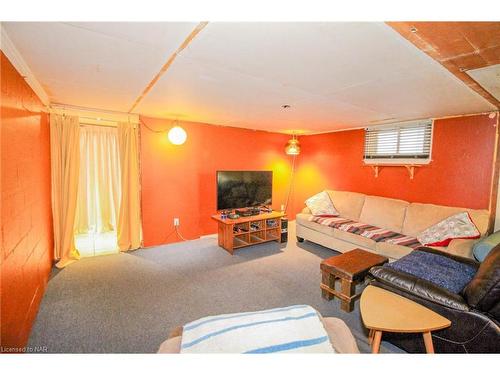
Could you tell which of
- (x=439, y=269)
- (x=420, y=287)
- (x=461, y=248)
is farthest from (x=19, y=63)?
(x=461, y=248)

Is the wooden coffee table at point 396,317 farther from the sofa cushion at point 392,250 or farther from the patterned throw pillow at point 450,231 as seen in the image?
the patterned throw pillow at point 450,231

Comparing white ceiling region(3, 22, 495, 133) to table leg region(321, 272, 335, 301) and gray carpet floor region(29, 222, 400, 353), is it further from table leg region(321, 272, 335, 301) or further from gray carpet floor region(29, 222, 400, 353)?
gray carpet floor region(29, 222, 400, 353)

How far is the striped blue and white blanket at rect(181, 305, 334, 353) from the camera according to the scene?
2.80 feet

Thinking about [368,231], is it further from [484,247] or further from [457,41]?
[457,41]

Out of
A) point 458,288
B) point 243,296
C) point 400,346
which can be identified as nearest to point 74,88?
point 243,296

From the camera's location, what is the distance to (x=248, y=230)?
3.90 m

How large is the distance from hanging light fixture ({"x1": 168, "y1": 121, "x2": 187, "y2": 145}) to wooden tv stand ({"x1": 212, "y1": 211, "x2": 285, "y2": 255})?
1.37m

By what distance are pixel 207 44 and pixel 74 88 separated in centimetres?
179

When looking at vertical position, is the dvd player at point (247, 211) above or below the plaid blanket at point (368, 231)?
above

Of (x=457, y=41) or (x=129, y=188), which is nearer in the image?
(x=457, y=41)

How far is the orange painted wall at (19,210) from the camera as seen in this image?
1345mm

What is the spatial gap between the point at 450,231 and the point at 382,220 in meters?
0.95

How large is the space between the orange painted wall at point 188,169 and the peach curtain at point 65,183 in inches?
33.9

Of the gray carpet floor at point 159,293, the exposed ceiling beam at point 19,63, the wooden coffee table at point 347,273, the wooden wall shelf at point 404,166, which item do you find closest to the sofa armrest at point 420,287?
the wooden coffee table at point 347,273
